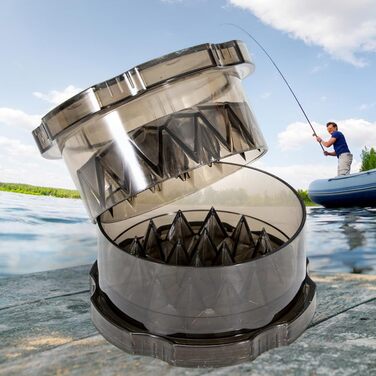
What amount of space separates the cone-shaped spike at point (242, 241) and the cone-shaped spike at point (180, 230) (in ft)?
0.39

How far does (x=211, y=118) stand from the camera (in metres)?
0.97

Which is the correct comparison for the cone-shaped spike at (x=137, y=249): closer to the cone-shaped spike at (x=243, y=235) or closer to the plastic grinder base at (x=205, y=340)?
the plastic grinder base at (x=205, y=340)

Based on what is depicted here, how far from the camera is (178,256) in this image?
3.32 feet

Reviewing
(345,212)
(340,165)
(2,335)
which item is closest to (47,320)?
(2,335)

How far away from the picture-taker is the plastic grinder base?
83 centimetres

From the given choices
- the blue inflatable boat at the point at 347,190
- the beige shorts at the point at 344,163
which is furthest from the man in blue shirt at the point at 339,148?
the blue inflatable boat at the point at 347,190

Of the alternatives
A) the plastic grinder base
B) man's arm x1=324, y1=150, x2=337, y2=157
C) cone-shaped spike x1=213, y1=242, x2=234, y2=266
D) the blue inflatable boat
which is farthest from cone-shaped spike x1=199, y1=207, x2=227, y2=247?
man's arm x1=324, y1=150, x2=337, y2=157

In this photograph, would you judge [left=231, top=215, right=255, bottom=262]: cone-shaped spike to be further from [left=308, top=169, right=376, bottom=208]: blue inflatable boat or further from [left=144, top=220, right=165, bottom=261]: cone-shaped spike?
[left=308, top=169, right=376, bottom=208]: blue inflatable boat

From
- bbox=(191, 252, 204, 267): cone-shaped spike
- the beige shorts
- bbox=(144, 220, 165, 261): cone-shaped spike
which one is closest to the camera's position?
bbox=(191, 252, 204, 267): cone-shaped spike

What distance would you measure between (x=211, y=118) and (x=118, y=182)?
24 centimetres

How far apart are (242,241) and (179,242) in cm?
18

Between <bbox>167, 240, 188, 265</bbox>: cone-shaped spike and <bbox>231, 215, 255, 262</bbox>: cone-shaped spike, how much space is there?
0.42 feet

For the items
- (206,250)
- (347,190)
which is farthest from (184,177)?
(347,190)

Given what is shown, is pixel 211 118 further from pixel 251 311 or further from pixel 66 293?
pixel 66 293
